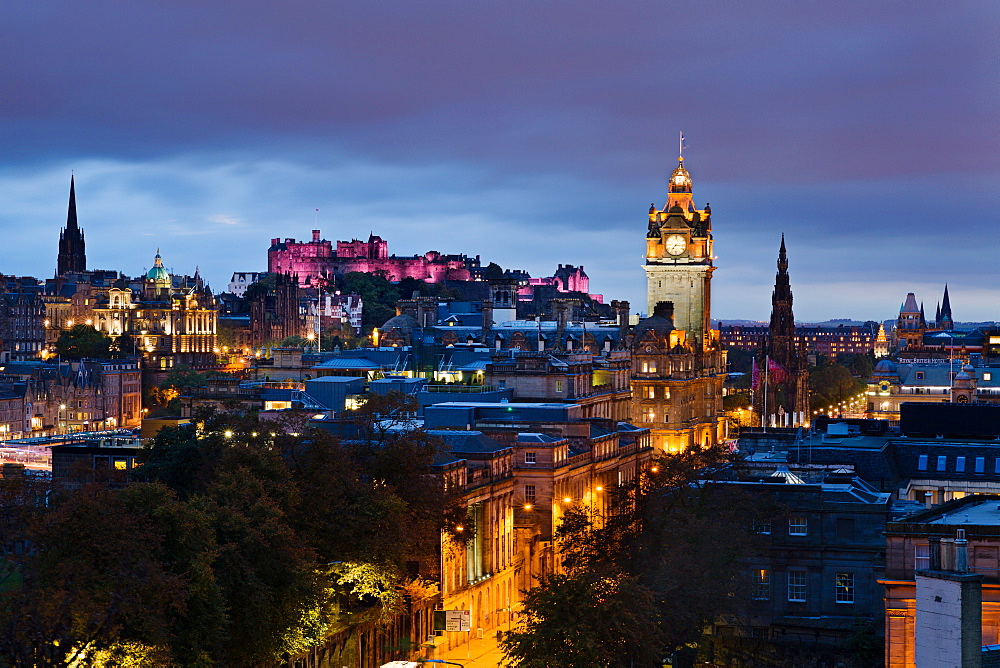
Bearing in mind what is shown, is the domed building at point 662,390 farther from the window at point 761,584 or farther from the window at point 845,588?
the window at point 845,588

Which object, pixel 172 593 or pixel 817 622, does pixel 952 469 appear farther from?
pixel 172 593

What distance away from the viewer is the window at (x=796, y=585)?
82.6 m

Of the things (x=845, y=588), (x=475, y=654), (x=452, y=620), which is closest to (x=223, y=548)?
(x=475, y=654)

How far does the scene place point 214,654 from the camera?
69.3 metres

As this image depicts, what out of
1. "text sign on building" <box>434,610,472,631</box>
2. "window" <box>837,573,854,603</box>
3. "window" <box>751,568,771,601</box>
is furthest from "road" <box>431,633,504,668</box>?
"window" <box>837,573,854,603</box>

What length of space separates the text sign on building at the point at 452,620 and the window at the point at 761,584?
1801 cm

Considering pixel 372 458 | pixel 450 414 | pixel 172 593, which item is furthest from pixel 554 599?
pixel 450 414

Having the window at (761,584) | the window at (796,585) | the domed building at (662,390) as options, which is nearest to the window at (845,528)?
the window at (796,585)

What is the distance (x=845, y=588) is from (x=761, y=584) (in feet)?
13.0

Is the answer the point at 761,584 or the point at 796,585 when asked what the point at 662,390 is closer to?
the point at 761,584

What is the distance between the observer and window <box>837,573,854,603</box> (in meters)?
81.9

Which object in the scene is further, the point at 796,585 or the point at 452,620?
the point at 452,620

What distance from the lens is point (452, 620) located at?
Answer: 9444cm

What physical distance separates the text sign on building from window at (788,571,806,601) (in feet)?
63.4
